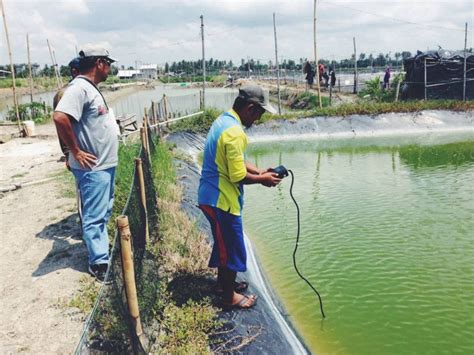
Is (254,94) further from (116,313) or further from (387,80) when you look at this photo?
(387,80)

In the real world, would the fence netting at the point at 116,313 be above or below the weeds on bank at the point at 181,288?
above

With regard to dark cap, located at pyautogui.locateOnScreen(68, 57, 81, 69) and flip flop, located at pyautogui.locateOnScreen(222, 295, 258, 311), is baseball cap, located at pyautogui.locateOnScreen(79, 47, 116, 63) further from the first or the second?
flip flop, located at pyautogui.locateOnScreen(222, 295, 258, 311)

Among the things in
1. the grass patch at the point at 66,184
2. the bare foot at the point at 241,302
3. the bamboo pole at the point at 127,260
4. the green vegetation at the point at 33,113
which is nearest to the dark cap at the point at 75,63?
the bamboo pole at the point at 127,260

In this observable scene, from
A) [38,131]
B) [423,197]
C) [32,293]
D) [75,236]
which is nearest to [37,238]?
[75,236]

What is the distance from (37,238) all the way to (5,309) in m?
1.52

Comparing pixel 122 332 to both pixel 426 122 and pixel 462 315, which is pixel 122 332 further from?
pixel 426 122

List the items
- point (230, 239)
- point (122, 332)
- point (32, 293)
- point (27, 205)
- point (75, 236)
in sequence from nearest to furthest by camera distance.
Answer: point (122, 332) < point (230, 239) < point (32, 293) < point (75, 236) < point (27, 205)

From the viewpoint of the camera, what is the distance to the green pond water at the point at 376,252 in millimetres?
3715

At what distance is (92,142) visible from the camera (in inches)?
135

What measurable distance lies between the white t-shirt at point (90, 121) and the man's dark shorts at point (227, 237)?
1.00 m

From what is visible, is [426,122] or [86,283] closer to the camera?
[86,283]

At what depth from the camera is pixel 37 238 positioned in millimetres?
4762

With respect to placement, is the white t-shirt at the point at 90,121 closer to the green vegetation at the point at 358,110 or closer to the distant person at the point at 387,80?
the green vegetation at the point at 358,110

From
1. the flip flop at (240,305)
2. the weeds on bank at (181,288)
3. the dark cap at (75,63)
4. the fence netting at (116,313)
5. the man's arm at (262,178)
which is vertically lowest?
the flip flop at (240,305)
